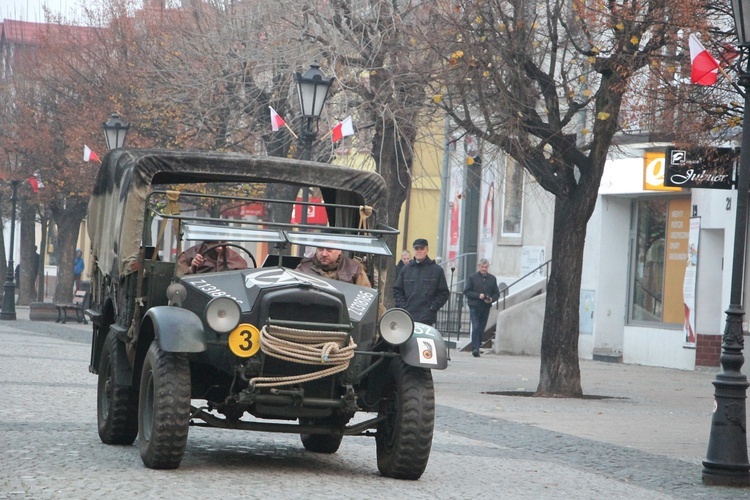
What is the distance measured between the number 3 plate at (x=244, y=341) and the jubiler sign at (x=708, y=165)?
5.74 metres

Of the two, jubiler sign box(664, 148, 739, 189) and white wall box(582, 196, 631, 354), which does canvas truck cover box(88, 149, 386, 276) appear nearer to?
jubiler sign box(664, 148, 739, 189)

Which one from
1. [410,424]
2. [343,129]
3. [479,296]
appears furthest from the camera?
[479,296]

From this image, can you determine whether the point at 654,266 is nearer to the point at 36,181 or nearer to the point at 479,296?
the point at 479,296

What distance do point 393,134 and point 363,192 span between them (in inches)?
421

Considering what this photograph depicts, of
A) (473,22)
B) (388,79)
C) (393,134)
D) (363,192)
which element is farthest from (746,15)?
(393,134)

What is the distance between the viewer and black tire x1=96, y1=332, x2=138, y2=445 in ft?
35.1

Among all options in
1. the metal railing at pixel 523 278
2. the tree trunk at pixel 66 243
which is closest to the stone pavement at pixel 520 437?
the metal railing at pixel 523 278

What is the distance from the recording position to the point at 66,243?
153ft

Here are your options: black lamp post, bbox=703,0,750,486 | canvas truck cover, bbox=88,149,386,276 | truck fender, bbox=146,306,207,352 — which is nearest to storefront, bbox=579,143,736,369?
canvas truck cover, bbox=88,149,386,276

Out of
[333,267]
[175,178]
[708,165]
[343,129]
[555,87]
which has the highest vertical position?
[555,87]

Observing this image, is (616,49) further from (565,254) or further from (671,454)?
(671,454)

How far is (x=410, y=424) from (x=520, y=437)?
13.2 ft

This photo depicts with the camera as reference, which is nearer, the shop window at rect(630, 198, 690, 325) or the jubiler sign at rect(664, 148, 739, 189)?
the jubiler sign at rect(664, 148, 739, 189)

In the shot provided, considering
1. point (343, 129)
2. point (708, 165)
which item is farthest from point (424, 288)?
point (708, 165)
